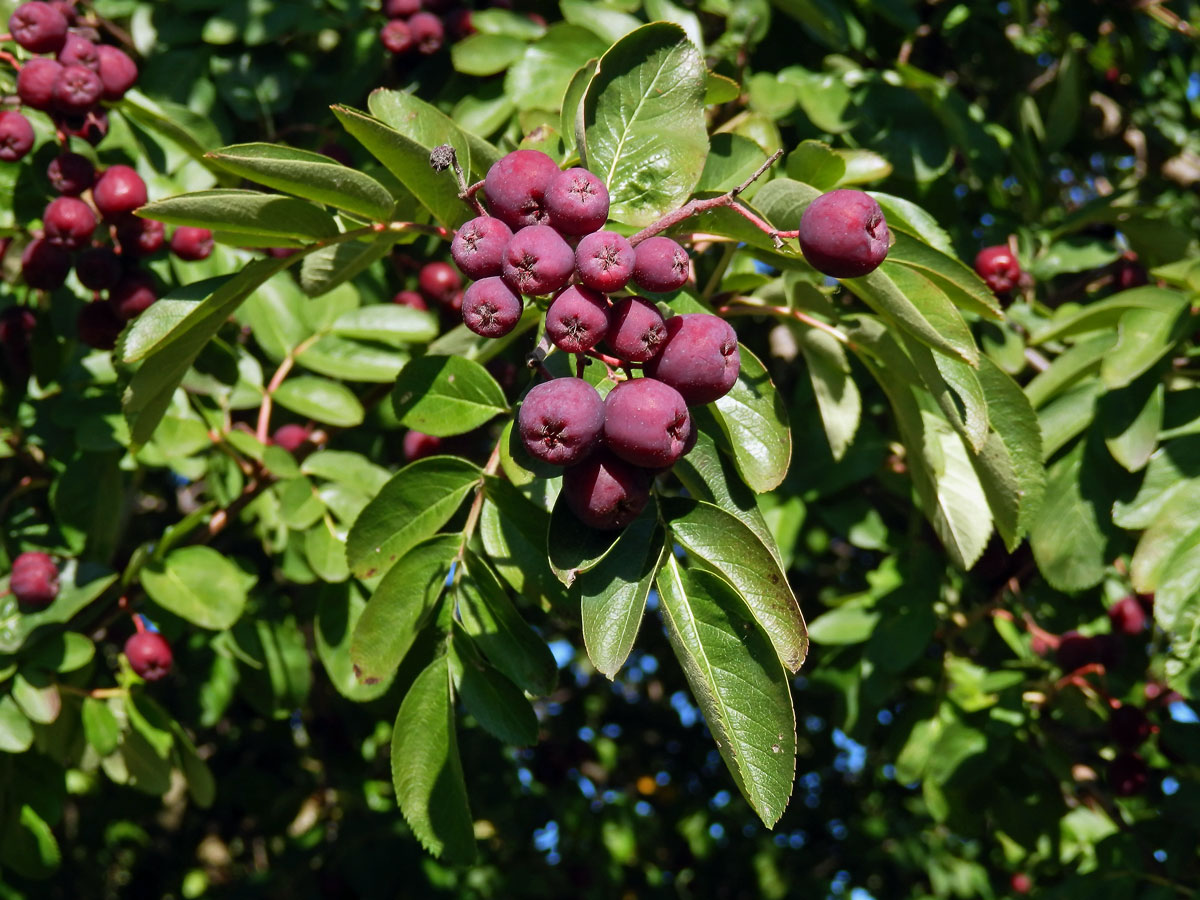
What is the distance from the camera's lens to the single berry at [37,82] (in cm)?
187

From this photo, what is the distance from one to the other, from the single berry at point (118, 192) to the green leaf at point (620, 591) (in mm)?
1209

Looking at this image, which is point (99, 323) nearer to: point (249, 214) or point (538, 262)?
point (249, 214)

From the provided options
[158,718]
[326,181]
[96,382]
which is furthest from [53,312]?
[326,181]

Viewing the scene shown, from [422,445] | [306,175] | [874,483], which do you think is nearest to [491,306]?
[306,175]

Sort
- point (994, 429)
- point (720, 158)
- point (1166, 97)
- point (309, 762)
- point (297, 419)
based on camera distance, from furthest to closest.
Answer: point (309, 762), point (1166, 97), point (297, 419), point (720, 158), point (994, 429)

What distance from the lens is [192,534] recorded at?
2191 millimetres

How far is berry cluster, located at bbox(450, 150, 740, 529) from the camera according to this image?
1.17 metres

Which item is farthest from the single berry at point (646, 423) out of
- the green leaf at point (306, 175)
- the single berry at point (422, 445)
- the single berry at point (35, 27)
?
the single berry at point (35, 27)

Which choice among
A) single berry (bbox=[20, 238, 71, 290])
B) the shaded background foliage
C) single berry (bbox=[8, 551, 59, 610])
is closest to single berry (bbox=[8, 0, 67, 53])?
the shaded background foliage

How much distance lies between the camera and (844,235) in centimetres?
120

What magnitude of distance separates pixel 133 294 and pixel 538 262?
3.58ft

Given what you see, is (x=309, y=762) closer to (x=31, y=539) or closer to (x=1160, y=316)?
(x=31, y=539)

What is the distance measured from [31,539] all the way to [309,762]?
1.79 meters

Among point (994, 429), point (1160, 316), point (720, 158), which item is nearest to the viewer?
point (994, 429)
